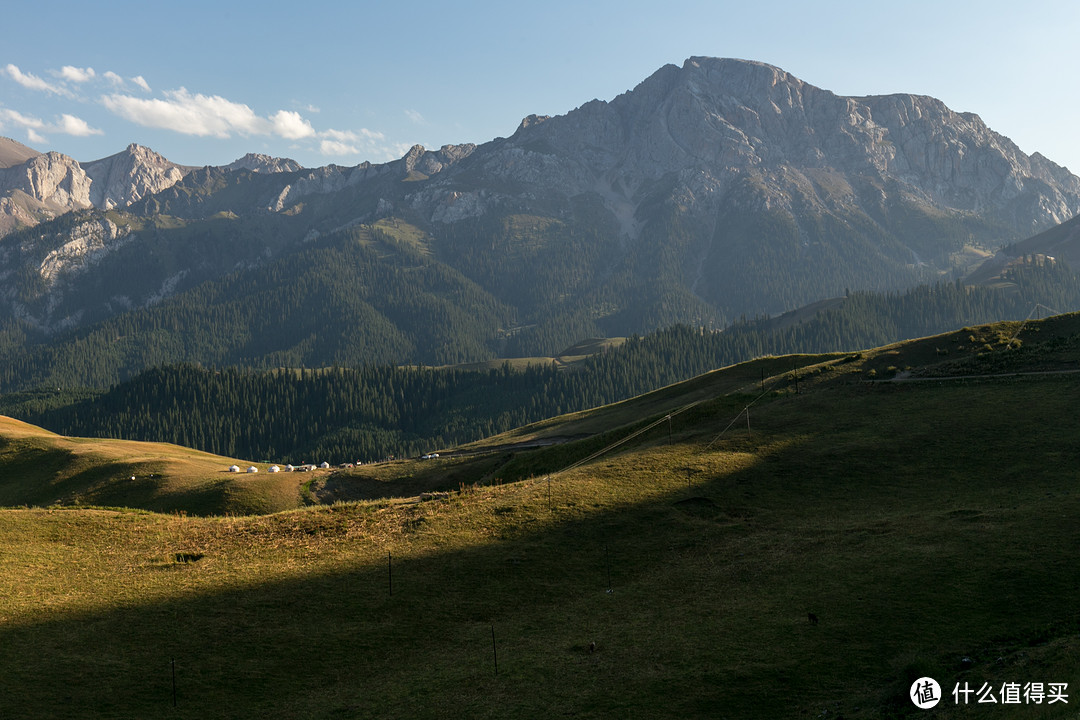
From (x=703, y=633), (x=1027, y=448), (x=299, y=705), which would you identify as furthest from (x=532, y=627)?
→ (x=1027, y=448)

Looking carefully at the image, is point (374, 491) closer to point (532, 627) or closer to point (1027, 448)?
point (532, 627)

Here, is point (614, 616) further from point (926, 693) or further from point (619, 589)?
point (926, 693)

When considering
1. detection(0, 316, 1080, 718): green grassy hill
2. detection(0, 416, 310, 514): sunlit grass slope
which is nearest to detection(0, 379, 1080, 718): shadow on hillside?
detection(0, 316, 1080, 718): green grassy hill

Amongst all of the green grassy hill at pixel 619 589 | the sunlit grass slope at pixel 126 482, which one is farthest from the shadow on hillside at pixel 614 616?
the sunlit grass slope at pixel 126 482

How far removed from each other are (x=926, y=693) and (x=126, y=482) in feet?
346

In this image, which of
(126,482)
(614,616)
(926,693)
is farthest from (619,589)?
(126,482)

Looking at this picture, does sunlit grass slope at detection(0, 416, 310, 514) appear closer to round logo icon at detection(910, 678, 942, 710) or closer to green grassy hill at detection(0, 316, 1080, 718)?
green grassy hill at detection(0, 316, 1080, 718)

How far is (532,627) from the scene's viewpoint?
116ft

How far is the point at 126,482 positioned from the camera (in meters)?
101

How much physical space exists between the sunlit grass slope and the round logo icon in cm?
8203

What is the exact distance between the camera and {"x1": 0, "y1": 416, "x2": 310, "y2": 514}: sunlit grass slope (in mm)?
94188

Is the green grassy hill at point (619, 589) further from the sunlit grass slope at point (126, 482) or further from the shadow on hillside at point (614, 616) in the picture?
the sunlit grass slope at point (126, 482)

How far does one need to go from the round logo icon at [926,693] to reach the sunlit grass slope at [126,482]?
269ft

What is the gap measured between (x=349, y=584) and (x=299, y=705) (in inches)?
454
